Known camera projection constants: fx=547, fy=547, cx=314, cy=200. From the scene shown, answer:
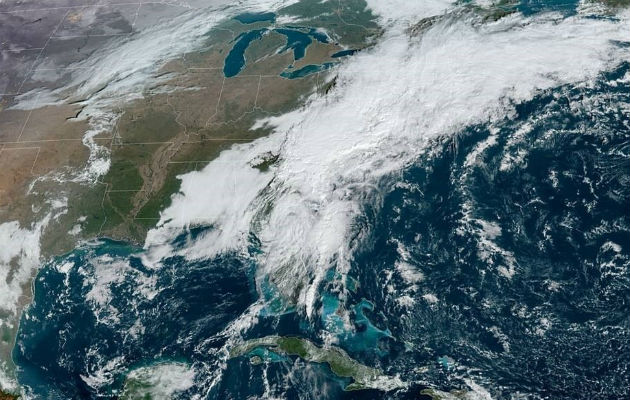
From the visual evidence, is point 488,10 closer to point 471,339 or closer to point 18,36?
point 471,339

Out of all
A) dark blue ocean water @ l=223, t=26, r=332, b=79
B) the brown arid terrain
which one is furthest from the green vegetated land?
dark blue ocean water @ l=223, t=26, r=332, b=79

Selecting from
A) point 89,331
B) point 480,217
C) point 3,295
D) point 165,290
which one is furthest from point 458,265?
point 3,295

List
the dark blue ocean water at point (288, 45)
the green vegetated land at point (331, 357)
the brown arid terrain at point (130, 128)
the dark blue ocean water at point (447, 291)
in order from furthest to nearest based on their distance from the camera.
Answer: the dark blue ocean water at point (288, 45) < the brown arid terrain at point (130, 128) < the green vegetated land at point (331, 357) < the dark blue ocean water at point (447, 291)

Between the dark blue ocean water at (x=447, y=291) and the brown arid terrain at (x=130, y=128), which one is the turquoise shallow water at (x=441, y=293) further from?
the brown arid terrain at (x=130, y=128)

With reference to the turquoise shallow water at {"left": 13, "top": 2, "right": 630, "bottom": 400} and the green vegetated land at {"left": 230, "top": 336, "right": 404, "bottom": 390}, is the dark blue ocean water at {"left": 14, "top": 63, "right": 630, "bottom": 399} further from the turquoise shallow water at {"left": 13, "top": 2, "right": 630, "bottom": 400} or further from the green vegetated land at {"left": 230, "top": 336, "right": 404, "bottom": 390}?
the green vegetated land at {"left": 230, "top": 336, "right": 404, "bottom": 390}

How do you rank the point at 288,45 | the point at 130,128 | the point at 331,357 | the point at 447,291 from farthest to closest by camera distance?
the point at 288,45 < the point at 130,128 < the point at 447,291 < the point at 331,357

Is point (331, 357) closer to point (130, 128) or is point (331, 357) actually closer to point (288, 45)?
point (130, 128)

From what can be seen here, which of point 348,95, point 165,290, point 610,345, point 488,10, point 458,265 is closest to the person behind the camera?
point 610,345

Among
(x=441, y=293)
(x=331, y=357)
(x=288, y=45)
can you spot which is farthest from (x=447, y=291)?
(x=288, y=45)

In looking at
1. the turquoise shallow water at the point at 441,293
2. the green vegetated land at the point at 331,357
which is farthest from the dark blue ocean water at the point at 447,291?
the green vegetated land at the point at 331,357

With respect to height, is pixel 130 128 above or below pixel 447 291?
above

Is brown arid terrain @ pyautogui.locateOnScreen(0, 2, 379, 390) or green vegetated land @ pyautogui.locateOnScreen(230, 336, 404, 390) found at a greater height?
brown arid terrain @ pyautogui.locateOnScreen(0, 2, 379, 390)
